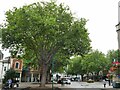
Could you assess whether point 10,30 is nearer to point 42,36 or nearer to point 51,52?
point 42,36

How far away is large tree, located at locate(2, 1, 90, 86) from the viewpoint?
29.4 metres

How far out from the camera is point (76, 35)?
31375 millimetres

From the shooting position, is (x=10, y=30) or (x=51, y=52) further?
(x=51, y=52)

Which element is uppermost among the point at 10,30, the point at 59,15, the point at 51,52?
the point at 59,15

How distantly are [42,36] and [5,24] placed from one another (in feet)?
18.0

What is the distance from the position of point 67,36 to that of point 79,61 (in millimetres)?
66796

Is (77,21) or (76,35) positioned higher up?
(77,21)

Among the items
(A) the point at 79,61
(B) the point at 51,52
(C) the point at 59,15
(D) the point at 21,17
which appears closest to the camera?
(D) the point at 21,17

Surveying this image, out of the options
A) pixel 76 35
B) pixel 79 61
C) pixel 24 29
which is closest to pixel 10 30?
pixel 24 29

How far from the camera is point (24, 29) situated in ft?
99.5

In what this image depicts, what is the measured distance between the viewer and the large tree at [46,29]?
2936 cm

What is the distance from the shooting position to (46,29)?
2892 centimetres

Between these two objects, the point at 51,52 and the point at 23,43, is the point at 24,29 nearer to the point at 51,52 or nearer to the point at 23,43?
the point at 23,43

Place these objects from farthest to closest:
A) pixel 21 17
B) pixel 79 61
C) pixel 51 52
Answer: pixel 79 61, pixel 51 52, pixel 21 17
